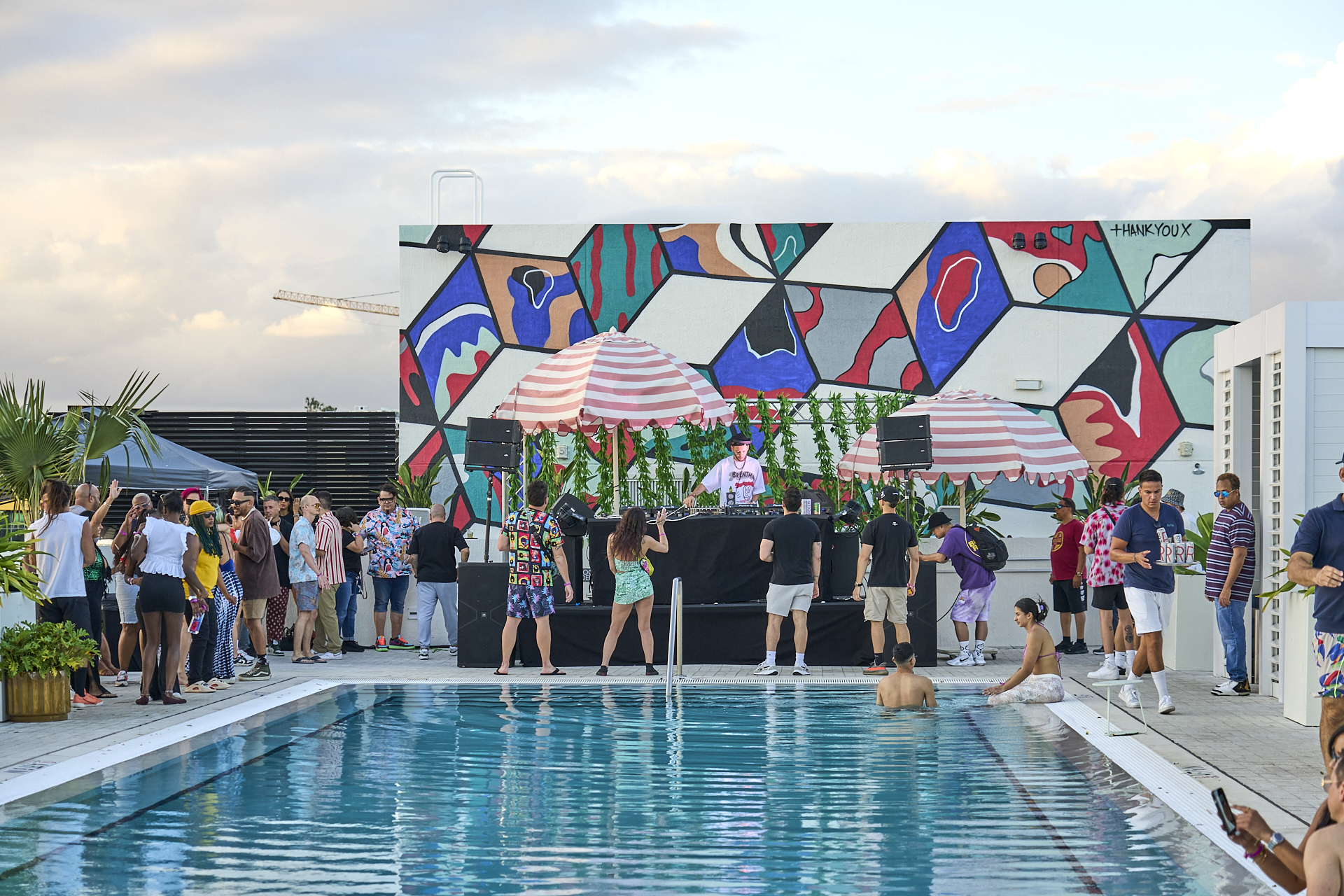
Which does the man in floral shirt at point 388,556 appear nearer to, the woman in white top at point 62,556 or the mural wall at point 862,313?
the woman in white top at point 62,556

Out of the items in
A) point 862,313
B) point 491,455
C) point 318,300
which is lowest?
point 491,455

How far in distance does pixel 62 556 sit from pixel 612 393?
5654 millimetres

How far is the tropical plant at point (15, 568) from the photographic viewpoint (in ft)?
23.7

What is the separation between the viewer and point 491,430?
1284 centimetres

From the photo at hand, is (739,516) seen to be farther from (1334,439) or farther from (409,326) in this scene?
(409,326)

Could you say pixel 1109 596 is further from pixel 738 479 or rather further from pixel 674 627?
pixel 738 479

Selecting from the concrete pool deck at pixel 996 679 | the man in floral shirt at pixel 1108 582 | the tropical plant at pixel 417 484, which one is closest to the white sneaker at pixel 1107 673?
the man in floral shirt at pixel 1108 582

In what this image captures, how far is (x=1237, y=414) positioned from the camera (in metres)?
9.95

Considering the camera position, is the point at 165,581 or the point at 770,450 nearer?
the point at 165,581

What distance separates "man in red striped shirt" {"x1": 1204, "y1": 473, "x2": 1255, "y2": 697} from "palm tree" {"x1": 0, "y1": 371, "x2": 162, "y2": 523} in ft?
29.0

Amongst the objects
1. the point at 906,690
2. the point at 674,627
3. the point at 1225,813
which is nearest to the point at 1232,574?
the point at 906,690

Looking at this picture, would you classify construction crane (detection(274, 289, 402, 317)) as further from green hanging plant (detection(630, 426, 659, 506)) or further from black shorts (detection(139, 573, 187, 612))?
black shorts (detection(139, 573, 187, 612))

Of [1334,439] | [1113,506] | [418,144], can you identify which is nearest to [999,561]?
[1113,506]

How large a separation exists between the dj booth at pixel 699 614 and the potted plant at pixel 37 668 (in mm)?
4159
